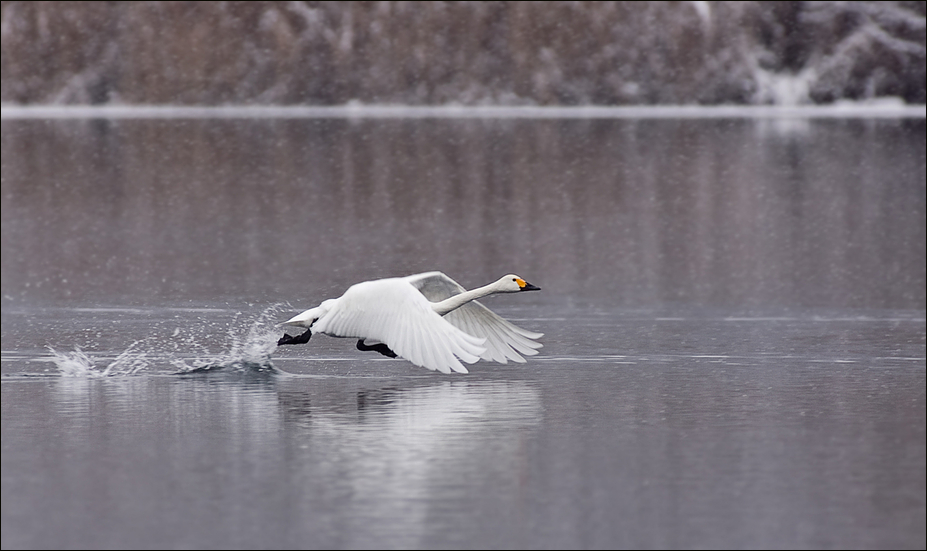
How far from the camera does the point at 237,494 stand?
9000 mm

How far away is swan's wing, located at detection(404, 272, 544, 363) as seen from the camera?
13.3 m

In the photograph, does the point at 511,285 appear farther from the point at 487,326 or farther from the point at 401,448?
the point at 401,448

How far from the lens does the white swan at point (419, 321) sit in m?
12.0

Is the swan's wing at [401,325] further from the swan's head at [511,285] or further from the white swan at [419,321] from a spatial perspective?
the swan's head at [511,285]

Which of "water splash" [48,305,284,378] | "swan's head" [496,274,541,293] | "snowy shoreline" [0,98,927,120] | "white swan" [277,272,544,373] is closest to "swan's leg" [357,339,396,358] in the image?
"white swan" [277,272,544,373]

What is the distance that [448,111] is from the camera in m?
113

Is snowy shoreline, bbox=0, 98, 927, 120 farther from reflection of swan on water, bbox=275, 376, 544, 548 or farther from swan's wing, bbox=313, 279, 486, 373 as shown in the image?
reflection of swan on water, bbox=275, 376, 544, 548

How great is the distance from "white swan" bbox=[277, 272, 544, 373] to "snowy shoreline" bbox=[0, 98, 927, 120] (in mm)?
86042

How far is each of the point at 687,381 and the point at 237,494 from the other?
482cm

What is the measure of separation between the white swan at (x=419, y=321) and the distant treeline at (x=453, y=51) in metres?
108

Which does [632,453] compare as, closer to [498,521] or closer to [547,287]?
[498,521]

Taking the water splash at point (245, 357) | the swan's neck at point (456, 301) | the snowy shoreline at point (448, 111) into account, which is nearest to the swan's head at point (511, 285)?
the swan's neck at point (456, 301)

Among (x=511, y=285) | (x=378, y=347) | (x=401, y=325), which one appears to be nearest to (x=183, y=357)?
(x=378, y=347)

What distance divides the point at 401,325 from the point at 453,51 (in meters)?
119
